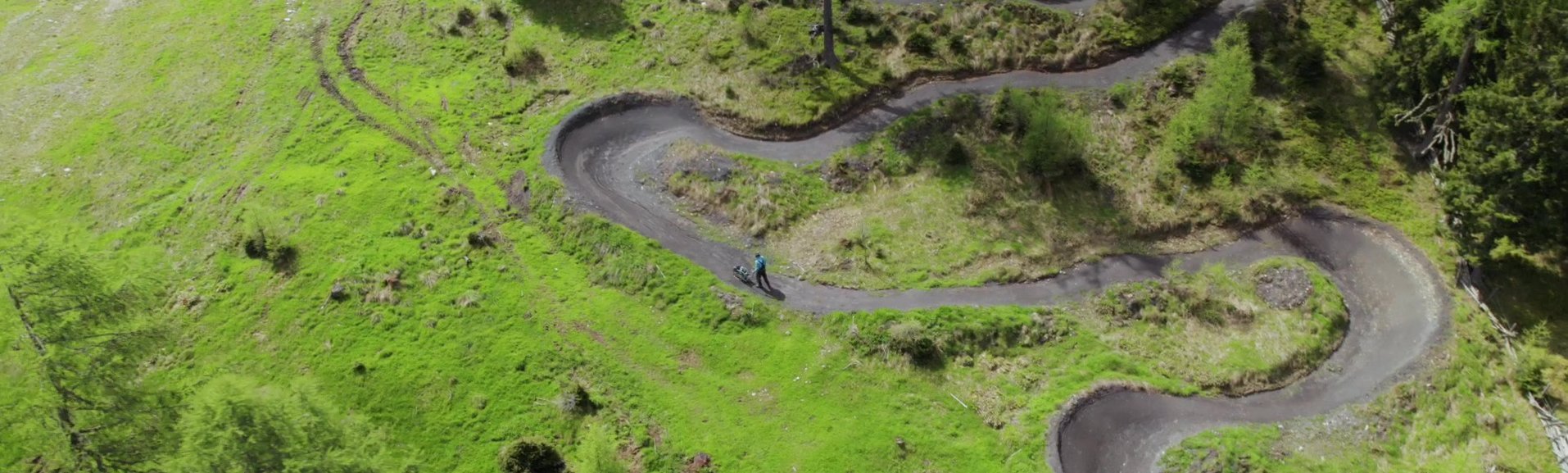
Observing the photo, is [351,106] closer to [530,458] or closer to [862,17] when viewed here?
[530,458]

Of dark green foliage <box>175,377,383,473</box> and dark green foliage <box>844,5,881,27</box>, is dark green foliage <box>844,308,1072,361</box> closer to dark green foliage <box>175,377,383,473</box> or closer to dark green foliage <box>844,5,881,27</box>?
dark green foliage <box>175,377,383,473</box>

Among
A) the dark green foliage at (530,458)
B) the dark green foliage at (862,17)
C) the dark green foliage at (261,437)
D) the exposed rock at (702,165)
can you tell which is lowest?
the dark green foliage at (530,458)

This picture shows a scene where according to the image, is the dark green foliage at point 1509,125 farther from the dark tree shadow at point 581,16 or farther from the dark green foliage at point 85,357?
the dark green foliage at point 85,357

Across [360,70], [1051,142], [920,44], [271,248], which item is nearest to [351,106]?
[360,70]

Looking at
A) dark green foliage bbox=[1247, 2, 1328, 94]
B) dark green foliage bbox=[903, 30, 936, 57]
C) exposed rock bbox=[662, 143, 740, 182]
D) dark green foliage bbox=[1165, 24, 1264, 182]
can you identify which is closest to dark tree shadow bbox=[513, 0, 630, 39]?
exposed rock bbox=[662, 143, 740, 182]

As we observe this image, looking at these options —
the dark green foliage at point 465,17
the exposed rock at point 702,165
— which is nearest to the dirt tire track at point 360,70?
the dark green foliage at point 465,17

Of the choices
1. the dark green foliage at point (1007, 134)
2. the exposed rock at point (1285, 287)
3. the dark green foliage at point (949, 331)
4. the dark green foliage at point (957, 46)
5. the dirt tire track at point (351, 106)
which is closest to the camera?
the dark green foliage at point (949, 331)

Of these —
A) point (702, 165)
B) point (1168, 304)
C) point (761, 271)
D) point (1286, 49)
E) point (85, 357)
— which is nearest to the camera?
point (85, 357)
